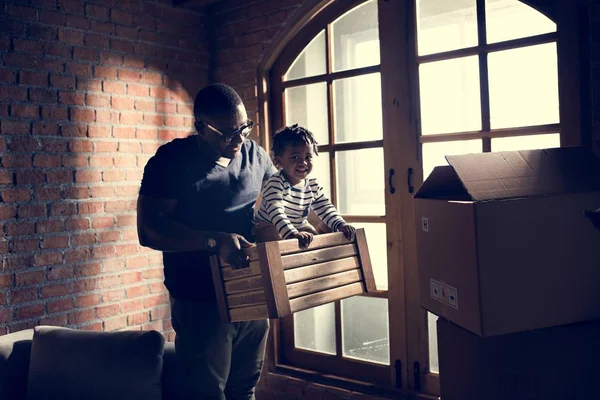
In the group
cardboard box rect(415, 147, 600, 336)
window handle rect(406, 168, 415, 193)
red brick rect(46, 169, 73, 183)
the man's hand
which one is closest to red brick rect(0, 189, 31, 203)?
red brick rect(46, 169, 73, 183)

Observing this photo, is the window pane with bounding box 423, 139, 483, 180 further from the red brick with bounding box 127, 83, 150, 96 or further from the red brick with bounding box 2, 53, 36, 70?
the red brick with bounding box 2, 53, 36, 70

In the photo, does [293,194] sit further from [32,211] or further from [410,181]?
[32,211]

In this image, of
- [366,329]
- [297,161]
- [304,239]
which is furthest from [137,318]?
[304,239]

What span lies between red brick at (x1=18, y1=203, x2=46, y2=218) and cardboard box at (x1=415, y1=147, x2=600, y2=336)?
182 cm

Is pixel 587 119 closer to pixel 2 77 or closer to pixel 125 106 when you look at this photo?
pixel 125 106

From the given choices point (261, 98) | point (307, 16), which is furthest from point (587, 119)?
point (261, 98)

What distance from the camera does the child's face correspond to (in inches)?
82.4

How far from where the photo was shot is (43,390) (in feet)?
6.92

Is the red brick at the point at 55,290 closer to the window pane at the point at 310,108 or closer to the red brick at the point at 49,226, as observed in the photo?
the red brick at the point at 49,226

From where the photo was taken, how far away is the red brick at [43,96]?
8.26 feet

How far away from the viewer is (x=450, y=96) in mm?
2531

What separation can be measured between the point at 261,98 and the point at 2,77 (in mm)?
1287

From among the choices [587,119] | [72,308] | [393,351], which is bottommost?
[393,351]

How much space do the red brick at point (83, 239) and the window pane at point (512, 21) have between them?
2.03m
